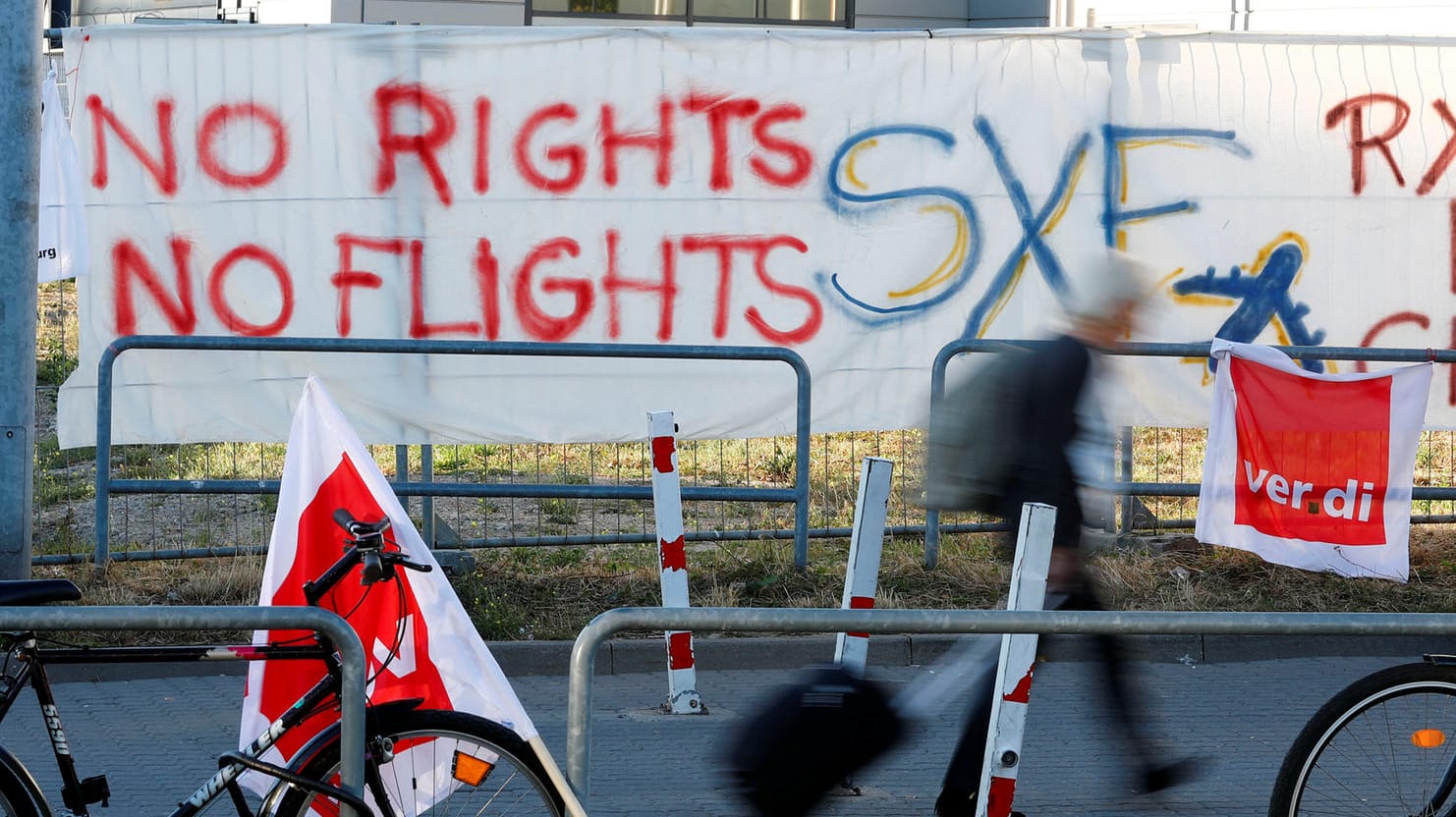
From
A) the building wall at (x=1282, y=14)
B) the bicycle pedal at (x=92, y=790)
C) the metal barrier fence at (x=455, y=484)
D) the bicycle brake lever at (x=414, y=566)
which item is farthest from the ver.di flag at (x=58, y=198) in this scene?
the building wall at (x=1282, y=14)

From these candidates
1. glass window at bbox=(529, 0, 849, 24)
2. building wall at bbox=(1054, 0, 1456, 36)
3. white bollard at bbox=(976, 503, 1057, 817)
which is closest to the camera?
white bollard at bbox=(976, 503, 1057, 817)

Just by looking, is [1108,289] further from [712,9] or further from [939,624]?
[712,9]

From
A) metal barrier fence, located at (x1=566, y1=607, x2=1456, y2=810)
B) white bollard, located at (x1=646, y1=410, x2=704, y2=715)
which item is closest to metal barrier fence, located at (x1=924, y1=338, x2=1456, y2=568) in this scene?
white bollard, located at (x1=646, y1=410, x2=704, y2=715)

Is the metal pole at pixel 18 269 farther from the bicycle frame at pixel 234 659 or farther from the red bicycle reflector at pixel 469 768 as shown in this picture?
the red bicycle reflector at pixel 469 768

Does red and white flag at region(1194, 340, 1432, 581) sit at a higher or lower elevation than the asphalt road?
higher

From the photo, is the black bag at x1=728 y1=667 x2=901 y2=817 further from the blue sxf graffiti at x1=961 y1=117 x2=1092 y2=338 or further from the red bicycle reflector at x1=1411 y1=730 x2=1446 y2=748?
the blue sxf graffiti at x1=961 y1=117 x2=1092 y2=338

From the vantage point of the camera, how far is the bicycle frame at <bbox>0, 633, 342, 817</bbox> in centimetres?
360

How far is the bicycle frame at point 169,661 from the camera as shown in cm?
360

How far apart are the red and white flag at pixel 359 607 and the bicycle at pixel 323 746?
0.24 ft

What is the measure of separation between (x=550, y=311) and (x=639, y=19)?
791 cm

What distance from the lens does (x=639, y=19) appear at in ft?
50.6

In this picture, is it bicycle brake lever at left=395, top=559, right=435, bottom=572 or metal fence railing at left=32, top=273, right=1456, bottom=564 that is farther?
metal fence railing at left=32, top=273, right=1456, bottom=564

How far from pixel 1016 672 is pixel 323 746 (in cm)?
196

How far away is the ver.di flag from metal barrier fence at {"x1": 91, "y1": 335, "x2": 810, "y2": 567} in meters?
0.57
